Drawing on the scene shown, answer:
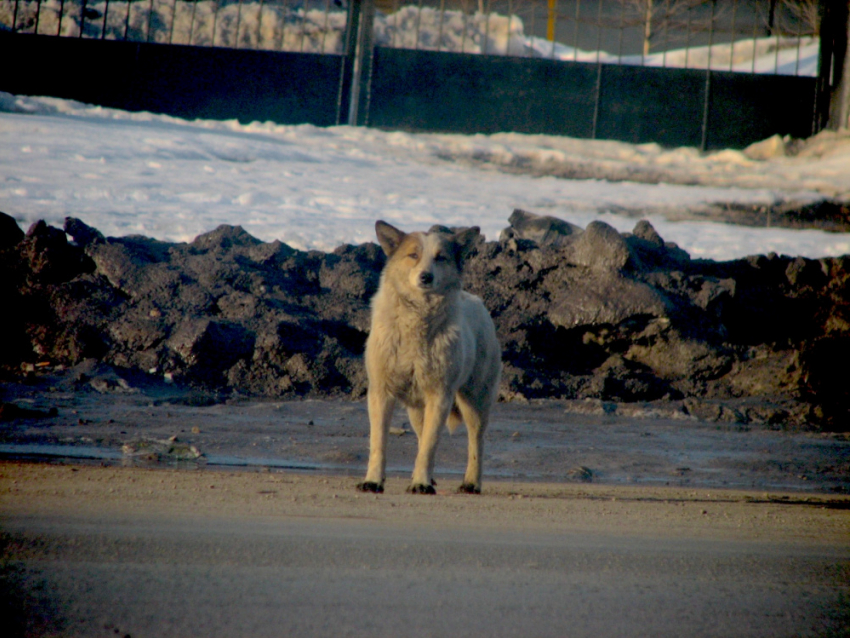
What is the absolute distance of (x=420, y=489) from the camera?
5.70 m

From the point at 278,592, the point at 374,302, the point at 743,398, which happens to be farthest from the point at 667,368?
the point at 278,592

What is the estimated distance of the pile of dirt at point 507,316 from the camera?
389 inches

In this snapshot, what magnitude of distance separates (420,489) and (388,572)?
2.36m

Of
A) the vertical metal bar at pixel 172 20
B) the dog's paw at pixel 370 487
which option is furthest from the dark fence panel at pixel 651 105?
the dog's paw at pixel 370 487

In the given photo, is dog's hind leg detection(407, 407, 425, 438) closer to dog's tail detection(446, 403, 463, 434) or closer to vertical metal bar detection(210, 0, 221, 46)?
dog's tail detection(446, 403, 463, 434)

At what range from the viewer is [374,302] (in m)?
6.63

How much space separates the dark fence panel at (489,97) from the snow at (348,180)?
35 centimetres

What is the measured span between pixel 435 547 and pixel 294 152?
1361cm

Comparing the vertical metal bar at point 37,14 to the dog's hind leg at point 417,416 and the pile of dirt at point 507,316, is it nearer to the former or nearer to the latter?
the pile of dirt at point 507,316

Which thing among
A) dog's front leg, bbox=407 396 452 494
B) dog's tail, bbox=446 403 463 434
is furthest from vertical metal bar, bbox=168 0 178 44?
dog's front leg, bbox=407 396 452 494

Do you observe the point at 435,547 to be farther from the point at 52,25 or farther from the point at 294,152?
the point at 52,25

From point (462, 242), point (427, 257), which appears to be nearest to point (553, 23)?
point (462, 242)

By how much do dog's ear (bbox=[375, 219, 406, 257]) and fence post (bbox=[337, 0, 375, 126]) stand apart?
481 inches

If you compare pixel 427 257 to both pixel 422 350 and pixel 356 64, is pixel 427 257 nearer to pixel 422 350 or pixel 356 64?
pixel 422 350
